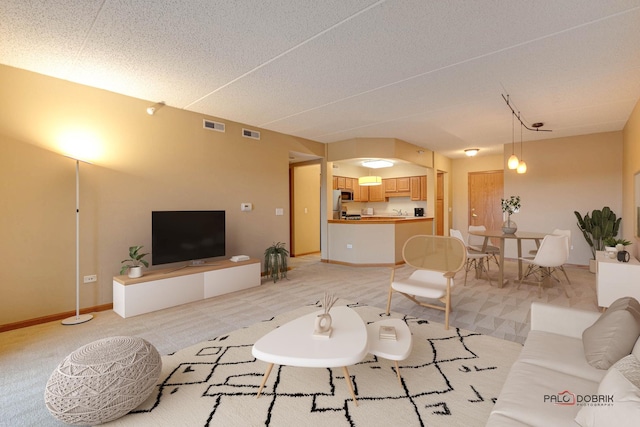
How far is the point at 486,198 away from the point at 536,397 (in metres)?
8.24

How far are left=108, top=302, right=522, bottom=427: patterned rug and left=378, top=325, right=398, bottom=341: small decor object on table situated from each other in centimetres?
30

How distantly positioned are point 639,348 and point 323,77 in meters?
3.34

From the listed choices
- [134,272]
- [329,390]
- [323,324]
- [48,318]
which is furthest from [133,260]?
[329,390]

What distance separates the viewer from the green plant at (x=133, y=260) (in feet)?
12.0

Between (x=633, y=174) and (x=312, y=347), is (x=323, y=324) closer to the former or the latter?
(x=312, y=347)

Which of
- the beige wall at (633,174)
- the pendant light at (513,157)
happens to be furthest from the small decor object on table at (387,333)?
the beige wall at (633,174)

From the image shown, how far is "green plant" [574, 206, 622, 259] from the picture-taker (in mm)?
5387

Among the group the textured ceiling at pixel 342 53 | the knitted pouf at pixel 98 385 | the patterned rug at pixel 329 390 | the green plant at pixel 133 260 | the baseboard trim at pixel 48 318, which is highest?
the textured ceiling at pixel 342 53

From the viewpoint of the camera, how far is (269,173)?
222 inches

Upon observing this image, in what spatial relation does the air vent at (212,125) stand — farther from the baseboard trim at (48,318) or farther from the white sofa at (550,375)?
the white sofa at (550,375)

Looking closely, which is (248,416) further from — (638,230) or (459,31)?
(638,230)

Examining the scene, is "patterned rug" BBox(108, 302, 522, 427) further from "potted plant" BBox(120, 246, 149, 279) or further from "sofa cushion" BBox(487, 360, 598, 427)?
"potted plant" BBox(120, 246, 149, 279)

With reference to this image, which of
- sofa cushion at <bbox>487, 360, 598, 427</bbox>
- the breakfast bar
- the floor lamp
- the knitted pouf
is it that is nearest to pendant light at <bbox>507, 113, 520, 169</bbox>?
the breakfast bar

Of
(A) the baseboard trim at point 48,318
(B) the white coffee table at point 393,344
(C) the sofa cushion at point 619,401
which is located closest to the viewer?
(C) the sofa cushion at point 619,401
